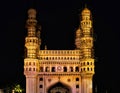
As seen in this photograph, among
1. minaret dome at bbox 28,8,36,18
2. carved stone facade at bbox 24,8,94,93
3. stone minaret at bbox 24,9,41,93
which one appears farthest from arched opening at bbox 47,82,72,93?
minaret dome at bbox 28,8,36,18

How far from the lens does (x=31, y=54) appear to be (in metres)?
64.3

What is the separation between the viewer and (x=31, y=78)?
63250 mm

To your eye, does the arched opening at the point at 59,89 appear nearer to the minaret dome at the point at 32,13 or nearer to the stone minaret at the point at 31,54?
the stone minaret at the point at 31,54

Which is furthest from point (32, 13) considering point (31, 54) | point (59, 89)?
point (59, 89)

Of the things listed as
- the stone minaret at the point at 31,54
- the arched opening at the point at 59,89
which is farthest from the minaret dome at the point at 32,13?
the arched opening at the point at 59,89

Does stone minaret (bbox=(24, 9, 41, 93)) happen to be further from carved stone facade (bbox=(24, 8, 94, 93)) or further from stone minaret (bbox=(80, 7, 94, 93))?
stone minaret (bbox=(80, 7, 94, 93))

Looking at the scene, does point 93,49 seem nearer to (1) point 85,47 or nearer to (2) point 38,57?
(1) point 85,47

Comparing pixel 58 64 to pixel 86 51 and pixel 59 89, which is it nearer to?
pixel 59 89

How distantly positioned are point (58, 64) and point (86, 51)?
442 cm

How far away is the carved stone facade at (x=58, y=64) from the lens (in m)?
63.9

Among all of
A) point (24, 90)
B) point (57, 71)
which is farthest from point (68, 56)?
point (24, 90)

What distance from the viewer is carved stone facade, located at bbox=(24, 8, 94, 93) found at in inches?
2515

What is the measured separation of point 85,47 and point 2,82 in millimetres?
14451

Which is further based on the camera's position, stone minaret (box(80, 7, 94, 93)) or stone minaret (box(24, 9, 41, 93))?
stone minaret (box(80, 7, 94, 93))
